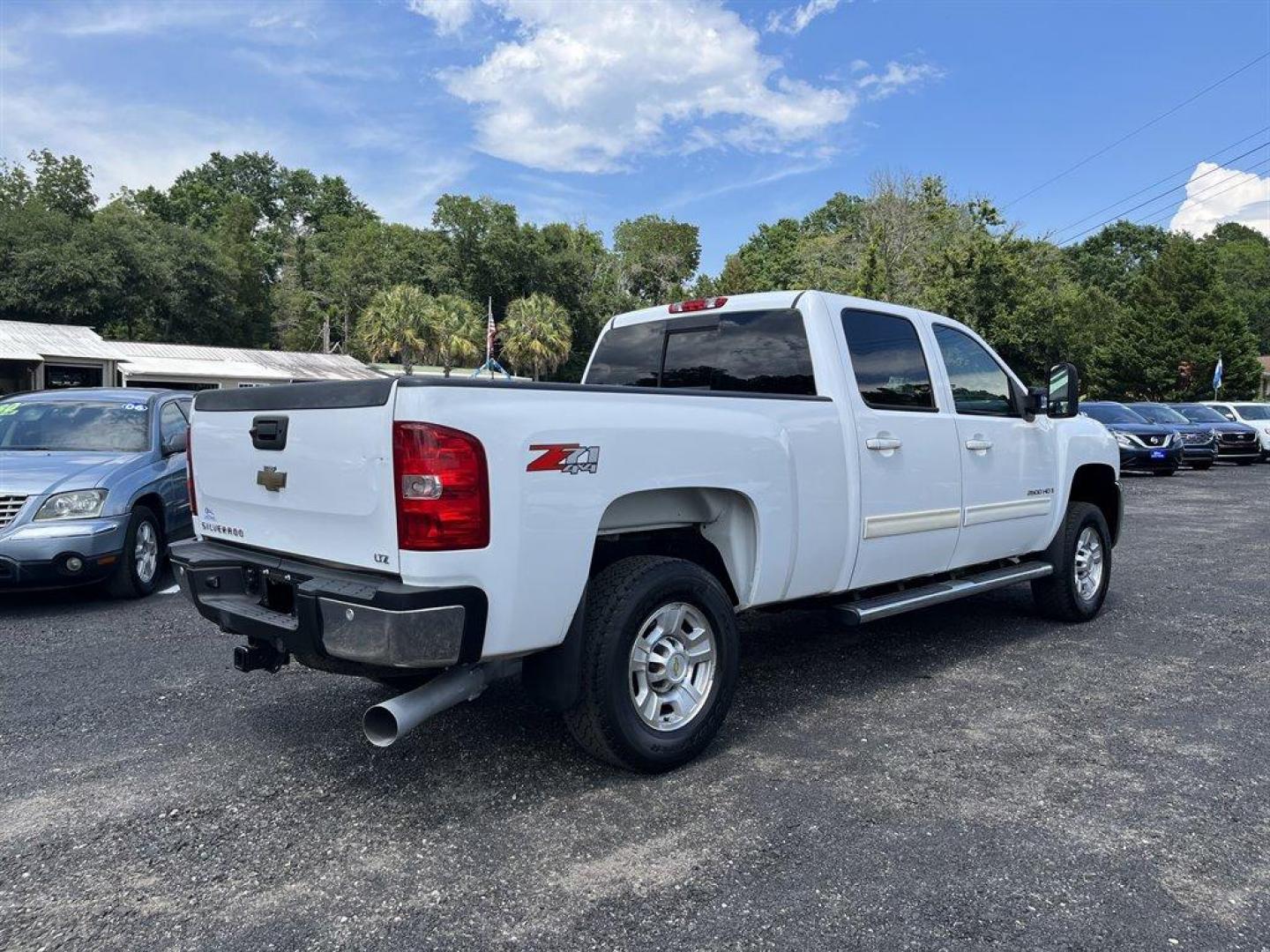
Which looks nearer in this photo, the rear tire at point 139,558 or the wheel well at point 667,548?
the wheel well at point 667,548

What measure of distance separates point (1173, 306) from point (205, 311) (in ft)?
165

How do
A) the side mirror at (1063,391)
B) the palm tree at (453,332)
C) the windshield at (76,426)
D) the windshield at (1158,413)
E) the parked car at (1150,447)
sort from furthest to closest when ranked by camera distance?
1. the palm tree at (453,332)
2. the windshield at (1158,413)
3. the parked car at (1150,447)
4. the windshield at (76,426)
5. the side mirror at (1063,391)

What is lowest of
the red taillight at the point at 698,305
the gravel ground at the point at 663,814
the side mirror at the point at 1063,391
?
the gravel ground at the point at 663,814

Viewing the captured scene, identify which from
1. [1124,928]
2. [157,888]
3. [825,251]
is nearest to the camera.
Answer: [1124,928]

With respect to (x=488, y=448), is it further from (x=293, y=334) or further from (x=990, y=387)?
(x=293, y=334)

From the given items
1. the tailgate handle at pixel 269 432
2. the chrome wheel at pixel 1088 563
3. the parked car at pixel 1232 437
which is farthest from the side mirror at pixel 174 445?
the parked car at pixel 1232 437

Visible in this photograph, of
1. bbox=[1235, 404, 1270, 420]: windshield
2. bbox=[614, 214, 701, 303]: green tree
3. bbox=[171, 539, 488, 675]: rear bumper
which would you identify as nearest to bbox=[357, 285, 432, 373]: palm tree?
bbox=[614, 214, 701, 303]: green tree

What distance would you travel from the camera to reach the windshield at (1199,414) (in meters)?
23.8

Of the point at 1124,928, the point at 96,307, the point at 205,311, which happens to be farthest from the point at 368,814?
the point at 205,311

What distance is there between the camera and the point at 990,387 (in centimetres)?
562

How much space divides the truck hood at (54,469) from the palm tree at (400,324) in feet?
131

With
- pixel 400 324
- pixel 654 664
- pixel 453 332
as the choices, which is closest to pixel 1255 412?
pixel 654 664

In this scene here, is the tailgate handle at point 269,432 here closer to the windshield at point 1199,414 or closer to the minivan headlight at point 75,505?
the minivan headlight at point 75,505

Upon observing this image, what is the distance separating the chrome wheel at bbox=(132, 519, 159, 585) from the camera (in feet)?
22.5
